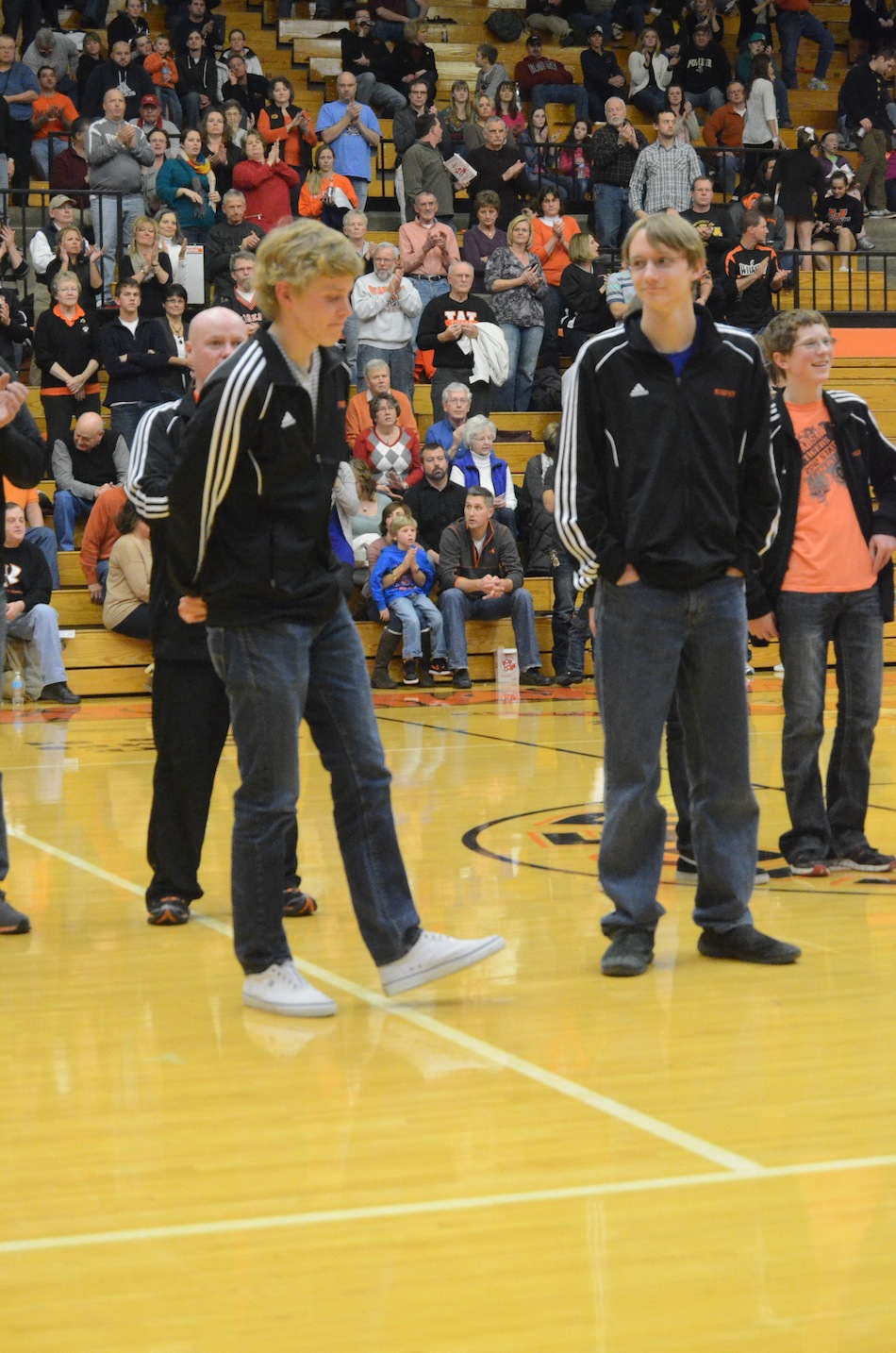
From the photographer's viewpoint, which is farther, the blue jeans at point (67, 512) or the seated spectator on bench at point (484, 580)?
the blue jeans at point (67, 512)

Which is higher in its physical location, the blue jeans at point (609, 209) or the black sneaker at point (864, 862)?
the blue jeans at point (609, 209)

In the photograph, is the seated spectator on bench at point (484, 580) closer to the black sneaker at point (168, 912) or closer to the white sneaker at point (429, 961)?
the black sneaker at point (168, 912)

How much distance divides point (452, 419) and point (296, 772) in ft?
34.2

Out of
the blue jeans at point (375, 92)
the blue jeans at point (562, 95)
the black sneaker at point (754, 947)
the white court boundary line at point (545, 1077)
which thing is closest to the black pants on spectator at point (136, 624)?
the white court boundary line at point (545, 1077)

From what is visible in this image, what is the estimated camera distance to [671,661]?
4746mm

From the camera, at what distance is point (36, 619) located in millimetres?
11930

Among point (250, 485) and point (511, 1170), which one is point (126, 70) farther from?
point (511, 1170)

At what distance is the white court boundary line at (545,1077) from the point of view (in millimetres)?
3367

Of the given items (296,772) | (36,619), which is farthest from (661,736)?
(36,619)

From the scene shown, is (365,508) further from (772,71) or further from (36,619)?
(772,71)

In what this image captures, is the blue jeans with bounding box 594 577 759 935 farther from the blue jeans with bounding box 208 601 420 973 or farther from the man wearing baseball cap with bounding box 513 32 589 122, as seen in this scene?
the man wearing baseball cap with bounding box 513 32 589 122

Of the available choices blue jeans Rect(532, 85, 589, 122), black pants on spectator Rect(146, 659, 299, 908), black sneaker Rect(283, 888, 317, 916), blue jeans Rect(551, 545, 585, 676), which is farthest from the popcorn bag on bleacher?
blue jeans Rect(532, 85, 589, 122)

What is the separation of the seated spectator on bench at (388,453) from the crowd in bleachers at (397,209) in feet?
0.07

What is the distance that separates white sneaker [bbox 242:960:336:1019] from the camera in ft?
14.5
